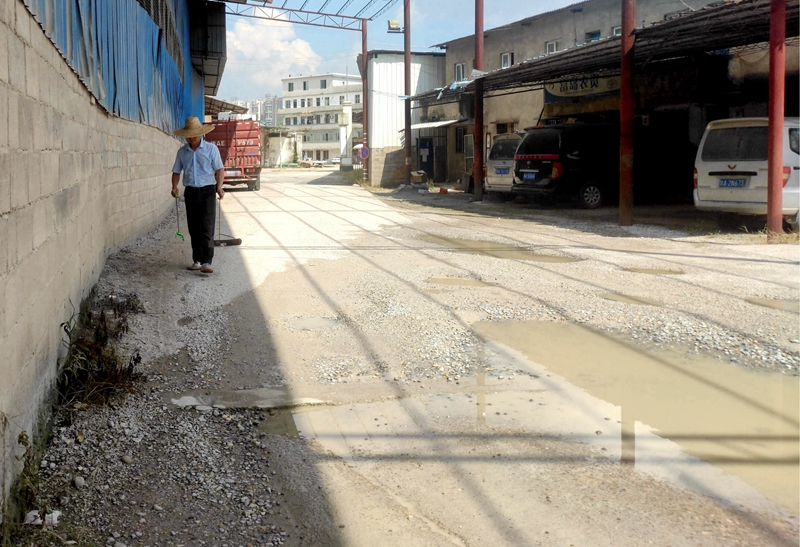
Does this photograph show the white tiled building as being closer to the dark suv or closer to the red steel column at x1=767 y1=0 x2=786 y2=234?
the dark suv

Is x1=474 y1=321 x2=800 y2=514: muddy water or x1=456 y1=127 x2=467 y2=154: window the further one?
x1=456 y1=127 x2=467 y2=154: window

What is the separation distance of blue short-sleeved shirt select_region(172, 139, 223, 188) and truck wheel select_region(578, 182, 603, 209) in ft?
36.9

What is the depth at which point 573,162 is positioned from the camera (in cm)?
1783

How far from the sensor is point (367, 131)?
35094mm

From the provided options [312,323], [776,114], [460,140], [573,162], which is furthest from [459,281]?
[460,140]

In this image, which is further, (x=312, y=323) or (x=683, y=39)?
(x=683, y=39)

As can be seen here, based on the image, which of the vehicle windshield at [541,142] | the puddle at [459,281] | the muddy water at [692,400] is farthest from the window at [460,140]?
the muddy water at [692,400]

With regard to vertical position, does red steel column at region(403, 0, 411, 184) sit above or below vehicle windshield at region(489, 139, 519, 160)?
above

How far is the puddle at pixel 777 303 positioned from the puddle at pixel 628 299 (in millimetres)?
903

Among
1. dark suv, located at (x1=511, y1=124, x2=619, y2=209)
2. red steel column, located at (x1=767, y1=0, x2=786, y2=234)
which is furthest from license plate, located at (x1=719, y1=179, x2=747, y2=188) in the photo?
dark suv, located at (x1=511, y1=124, x2=619, y2=209)

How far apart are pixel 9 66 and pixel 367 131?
32.3 metres

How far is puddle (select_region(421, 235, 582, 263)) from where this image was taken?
1033 centimetres

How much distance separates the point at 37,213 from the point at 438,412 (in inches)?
97.6

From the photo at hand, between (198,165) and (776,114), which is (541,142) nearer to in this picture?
(776,114)
